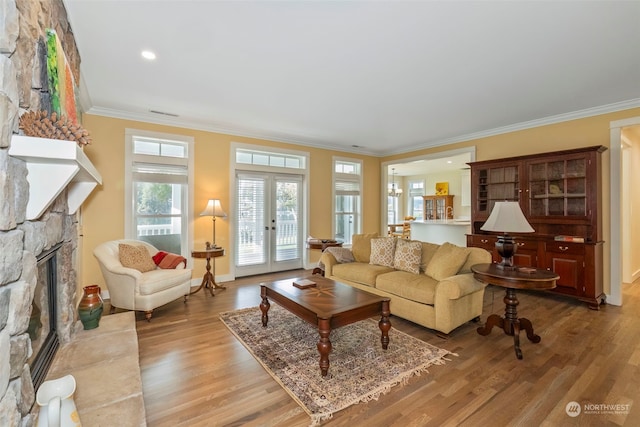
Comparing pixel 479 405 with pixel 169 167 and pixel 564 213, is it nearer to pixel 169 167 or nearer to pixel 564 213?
pixel 564 213

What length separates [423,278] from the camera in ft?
11.2

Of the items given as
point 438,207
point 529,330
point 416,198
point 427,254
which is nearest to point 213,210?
point 427,254

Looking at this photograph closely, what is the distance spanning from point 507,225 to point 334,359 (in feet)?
6.98

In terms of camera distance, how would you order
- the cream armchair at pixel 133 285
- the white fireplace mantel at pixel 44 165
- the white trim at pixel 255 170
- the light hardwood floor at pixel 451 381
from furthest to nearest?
the white trim at pixel 255 170 < the cream armchair at pixel 133 285 < the light hardwood floor at pixel 451 381 < the white fireplace mantel at pixel 44 165

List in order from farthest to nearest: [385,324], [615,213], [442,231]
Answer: [442,231] → [615,213] → [385,324]

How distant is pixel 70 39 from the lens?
95.0 inches

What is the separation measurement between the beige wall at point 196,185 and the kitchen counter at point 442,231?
206cm

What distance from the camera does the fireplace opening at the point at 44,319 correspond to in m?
1.72

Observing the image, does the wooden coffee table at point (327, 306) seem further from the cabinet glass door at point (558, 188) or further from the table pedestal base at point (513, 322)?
the cabinet glass door at point (558, 188)

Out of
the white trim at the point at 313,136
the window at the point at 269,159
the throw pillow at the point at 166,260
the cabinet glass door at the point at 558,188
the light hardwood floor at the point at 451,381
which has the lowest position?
the light hardwood floor at the point at 451,381

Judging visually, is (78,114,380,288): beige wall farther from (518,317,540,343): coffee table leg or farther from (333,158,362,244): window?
(518,317,540,343): coffee table leg

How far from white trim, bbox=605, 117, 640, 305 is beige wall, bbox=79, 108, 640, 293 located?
0.17ft

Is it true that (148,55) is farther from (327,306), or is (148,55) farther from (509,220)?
(509,220)

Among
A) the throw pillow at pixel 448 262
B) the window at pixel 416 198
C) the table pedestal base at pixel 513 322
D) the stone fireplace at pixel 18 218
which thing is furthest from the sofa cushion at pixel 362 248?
the window at pixel 416 198
